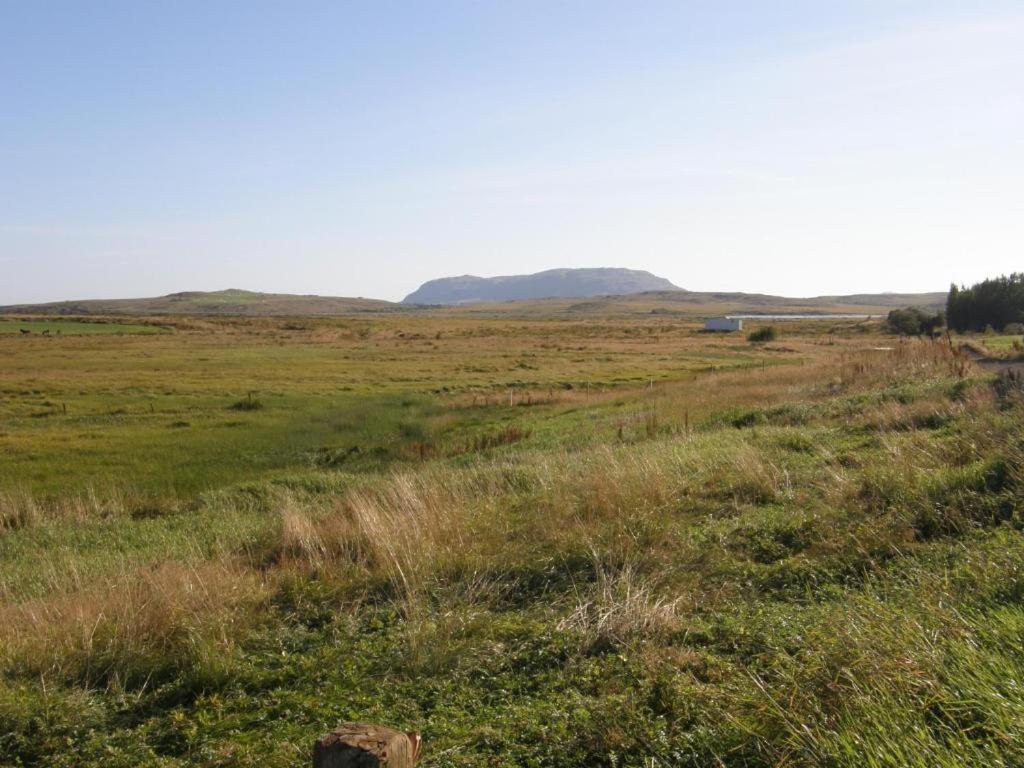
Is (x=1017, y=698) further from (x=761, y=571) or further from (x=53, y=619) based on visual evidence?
(x=53, y=619)

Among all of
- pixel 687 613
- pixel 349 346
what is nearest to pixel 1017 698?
pixel 687 613

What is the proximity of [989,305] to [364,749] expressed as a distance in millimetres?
82158

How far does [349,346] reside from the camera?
6862cm

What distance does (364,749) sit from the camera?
3225mm

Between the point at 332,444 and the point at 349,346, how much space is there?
147ft

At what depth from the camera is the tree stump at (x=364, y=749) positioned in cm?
320

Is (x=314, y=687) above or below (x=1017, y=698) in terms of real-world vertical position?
below

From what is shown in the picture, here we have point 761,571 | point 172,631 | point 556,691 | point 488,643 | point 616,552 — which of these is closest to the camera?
point 556,691

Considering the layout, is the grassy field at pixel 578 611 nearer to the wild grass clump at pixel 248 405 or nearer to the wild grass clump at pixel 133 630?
the wild grass clump at pixel 133 630

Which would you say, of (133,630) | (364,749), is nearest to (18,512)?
(133,630)

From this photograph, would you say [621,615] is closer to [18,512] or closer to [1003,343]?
[18,512]

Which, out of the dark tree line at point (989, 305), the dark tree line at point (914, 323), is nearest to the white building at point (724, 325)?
the dark tree line at point (914, 323)

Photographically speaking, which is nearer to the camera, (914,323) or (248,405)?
(248,405)

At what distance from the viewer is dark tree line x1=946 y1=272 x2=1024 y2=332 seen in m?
70.9
